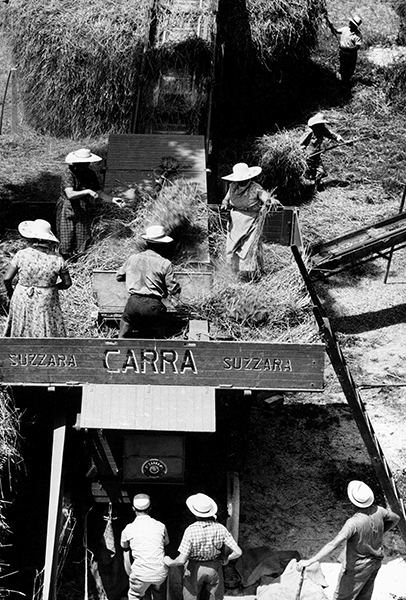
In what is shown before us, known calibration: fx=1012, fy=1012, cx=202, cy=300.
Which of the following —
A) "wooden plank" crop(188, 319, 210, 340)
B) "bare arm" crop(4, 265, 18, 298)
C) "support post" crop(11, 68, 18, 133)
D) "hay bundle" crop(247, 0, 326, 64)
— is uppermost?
"hay bundle" crop(247, 0, 326, 64)

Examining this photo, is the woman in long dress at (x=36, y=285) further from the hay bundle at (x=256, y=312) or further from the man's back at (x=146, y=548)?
the man's back at (x=146, y=548)

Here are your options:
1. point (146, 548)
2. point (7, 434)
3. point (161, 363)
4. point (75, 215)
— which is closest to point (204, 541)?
point (146, 548)

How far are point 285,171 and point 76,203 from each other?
4960 millimetres

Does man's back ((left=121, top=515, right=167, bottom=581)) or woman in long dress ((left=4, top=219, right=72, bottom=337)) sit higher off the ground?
woman in long dress ((left=4, top=219, right=72, bottom=337))

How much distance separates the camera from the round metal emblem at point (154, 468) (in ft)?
25.7

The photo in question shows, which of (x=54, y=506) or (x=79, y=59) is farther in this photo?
(x=79, y=59)

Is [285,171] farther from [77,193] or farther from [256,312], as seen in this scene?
[256,312]

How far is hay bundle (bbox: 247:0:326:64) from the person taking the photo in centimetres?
1580

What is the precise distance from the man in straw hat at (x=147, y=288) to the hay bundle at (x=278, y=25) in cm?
839

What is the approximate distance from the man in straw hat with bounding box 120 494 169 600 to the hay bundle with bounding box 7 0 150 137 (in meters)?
8.81

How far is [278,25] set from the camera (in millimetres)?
15852

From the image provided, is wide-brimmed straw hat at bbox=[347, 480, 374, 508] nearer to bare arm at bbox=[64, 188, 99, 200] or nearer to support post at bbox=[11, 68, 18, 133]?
bare arm at bbox=[64, 188, 99, 200]

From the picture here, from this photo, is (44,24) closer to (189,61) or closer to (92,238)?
(189,61)

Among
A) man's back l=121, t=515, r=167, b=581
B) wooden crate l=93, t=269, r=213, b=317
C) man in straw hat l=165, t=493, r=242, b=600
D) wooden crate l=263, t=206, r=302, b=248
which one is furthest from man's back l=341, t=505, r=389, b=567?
wooden crate l=263, t=206, r=302, b=248
